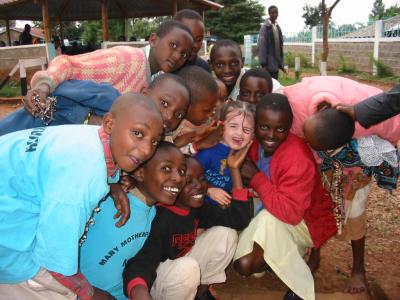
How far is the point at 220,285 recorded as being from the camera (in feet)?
9.39

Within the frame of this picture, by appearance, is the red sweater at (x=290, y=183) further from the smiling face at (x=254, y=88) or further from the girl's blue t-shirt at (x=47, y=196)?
the girl's blue t-shirt at (x=47, y=196)

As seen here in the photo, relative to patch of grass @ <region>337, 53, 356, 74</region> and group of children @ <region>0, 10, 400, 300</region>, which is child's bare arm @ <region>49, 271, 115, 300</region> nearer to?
group of children @ <region>0, 10, 400, 300</region>

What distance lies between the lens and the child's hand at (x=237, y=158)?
8.37ft

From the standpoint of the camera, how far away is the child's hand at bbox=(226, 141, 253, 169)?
255 cm

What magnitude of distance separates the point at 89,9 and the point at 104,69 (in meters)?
15.5

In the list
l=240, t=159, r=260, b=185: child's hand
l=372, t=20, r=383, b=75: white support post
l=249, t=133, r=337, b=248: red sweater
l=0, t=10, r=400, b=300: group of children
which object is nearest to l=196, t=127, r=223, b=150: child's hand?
l=0, t=10, r=400, b=300: group of children

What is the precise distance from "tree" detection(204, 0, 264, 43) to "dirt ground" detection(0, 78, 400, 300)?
1070 inches

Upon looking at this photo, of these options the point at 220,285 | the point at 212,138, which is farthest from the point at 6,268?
the point at 220,285

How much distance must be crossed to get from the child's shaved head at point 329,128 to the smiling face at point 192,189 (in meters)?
0.66

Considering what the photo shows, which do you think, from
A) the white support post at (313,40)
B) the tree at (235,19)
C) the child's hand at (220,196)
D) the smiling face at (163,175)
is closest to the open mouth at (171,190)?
the smiling face at (163,175)

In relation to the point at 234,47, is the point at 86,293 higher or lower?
lower

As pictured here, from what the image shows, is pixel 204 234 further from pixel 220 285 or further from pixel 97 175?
pixel 97 175

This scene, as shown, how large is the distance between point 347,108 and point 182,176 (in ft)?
3.19

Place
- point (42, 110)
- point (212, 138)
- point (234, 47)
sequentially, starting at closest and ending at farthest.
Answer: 1. point (42, 110)
2. point (212, 138)
3. point (234, 47)
